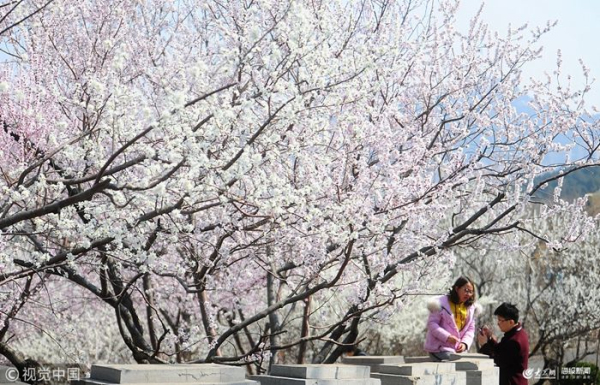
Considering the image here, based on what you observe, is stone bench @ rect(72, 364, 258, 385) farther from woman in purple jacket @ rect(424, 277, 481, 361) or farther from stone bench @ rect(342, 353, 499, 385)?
woman in purple jacket @ rect(424, 277, 481, 361)

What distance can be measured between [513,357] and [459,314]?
24.9 inches

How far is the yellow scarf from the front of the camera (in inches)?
299

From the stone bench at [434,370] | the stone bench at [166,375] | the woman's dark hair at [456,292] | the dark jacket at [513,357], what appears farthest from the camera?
the woman's dark hair at [456,292]

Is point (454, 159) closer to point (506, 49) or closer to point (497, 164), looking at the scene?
point (497, 164)

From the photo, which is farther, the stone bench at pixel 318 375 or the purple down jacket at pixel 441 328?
the purple down jacket at pixel 441 328

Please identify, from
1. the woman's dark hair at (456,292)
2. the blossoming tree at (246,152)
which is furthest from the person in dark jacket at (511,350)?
the blossoming tree at (246,152)

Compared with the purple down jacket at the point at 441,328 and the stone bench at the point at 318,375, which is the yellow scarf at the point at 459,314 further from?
the stone bench at the point at 318,375

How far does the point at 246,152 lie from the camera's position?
567 centimetres

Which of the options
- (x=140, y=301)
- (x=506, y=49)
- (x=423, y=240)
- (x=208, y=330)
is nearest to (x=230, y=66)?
(x=423, y=240)

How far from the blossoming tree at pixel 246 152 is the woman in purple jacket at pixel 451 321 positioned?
38.1 inches

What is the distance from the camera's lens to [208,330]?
398 inches

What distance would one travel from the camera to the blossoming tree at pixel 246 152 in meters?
6.02

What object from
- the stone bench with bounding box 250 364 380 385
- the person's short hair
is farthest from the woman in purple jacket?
the stone bench with bounding box 250 364 380 385

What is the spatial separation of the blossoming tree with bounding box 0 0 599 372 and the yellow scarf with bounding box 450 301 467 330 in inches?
41.3
